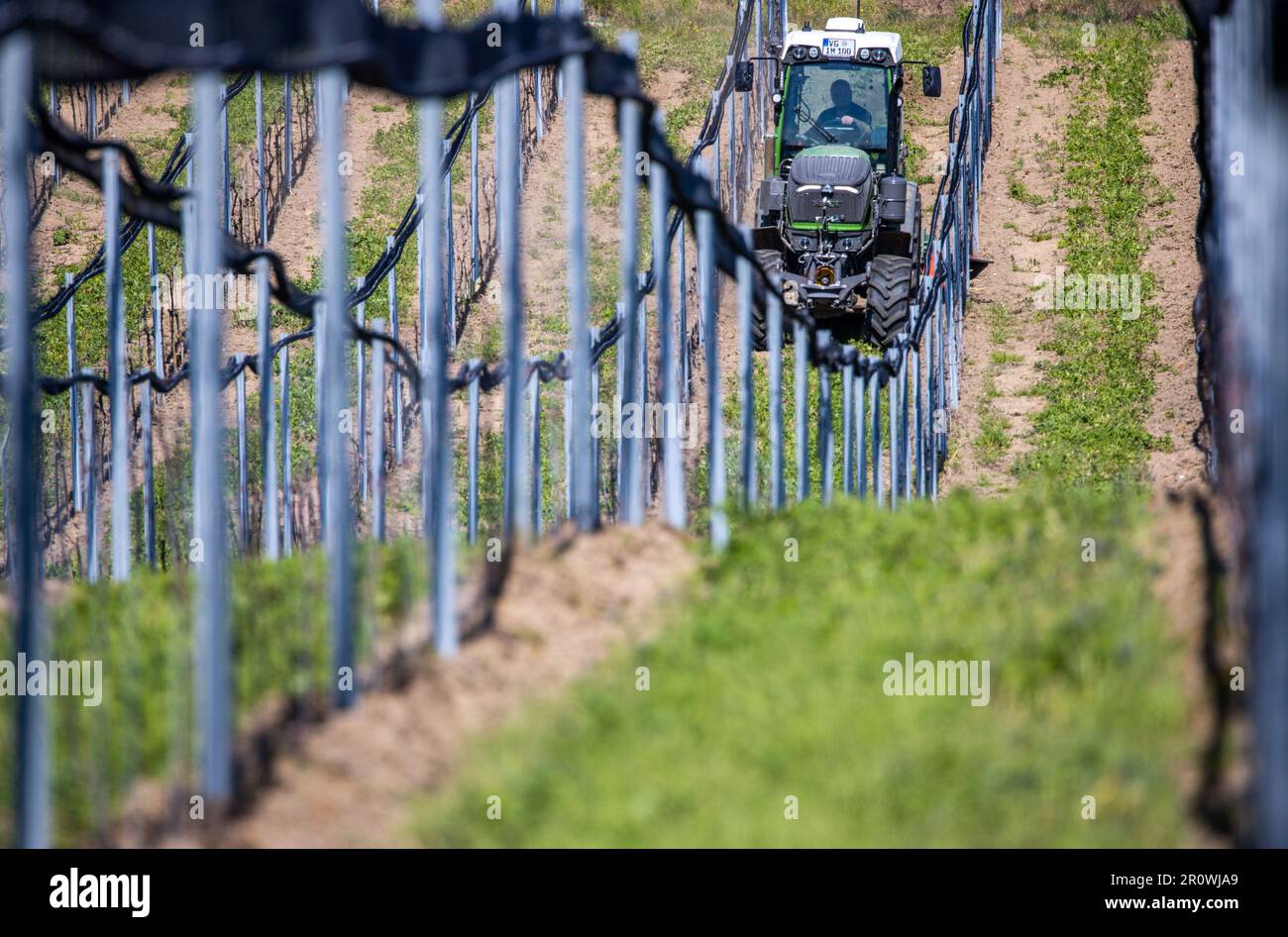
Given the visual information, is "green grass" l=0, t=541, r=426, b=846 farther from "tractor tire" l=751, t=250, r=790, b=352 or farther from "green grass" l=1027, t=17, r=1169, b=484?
"tractor tire" l=751, t=250, r=790, b=352

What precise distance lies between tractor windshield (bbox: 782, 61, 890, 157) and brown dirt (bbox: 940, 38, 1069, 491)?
246cm

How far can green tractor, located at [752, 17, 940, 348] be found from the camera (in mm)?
20953

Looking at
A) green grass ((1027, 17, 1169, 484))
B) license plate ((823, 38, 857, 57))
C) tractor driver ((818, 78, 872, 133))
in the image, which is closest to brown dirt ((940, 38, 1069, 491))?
green grass ((1027, 17, 1169, 484))

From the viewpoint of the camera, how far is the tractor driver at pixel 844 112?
2417cm

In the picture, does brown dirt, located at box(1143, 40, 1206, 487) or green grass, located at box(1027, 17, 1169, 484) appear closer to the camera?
brown dirt, located at box(1143, 40, 1206, 487)

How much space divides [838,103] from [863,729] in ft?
64.1

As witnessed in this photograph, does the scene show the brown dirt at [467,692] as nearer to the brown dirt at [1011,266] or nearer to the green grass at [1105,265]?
the green grass at [1105,265]

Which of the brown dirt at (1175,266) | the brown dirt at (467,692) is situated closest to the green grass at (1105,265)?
the brown dirt at (1175,266)

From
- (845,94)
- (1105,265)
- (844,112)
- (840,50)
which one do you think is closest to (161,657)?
(844,112)

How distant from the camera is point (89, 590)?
8945mm

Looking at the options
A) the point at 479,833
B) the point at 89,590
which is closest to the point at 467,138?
the point at 89,590

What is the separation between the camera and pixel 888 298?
2081 cm

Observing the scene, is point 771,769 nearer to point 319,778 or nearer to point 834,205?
point 319,778
